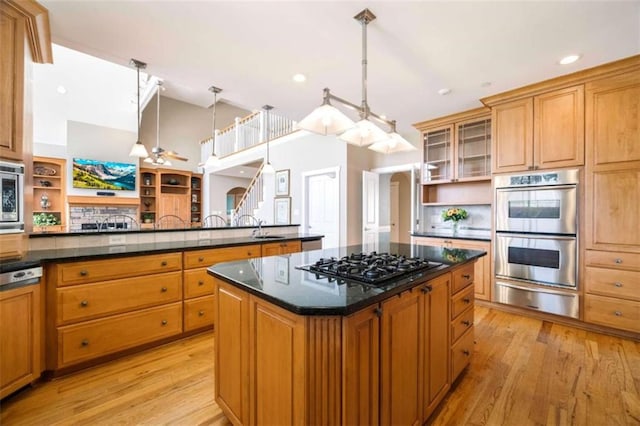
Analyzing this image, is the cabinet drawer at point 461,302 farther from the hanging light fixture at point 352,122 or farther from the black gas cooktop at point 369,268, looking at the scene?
the hanging light fixture at point 352,122

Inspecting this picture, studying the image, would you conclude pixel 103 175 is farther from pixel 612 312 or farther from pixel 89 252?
pixel 612 312

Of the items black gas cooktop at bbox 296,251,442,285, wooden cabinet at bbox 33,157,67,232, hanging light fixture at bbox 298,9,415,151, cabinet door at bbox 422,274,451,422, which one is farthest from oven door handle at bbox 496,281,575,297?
wooden cabinet at bbox 33,157,67,232

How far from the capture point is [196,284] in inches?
105

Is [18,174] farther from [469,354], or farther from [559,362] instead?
[559,362]

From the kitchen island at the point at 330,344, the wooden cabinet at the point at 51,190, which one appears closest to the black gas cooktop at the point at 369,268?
the kitchen island at the point at 330,344

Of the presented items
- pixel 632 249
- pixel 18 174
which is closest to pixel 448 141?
pixel 632 249

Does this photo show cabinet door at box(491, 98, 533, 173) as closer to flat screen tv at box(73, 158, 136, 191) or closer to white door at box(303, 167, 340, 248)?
white door at box(303, 167, 340, 248)

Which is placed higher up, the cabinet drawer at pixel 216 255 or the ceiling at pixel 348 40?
the ceiling at pixel 348 40

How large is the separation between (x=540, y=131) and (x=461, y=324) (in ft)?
8.35

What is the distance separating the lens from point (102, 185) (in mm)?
6586

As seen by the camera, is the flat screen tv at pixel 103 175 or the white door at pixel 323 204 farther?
the flat screen tv at pixel 103 175

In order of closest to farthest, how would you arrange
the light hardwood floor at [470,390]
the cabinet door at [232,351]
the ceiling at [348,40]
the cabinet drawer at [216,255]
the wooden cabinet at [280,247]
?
1. the cabinet door at [232,351]
2. the light hardwood floor at [470,390]
3. the ceiling at [348,40]
4. the cabinet drawer at [216,255]
5. the wooden cabinet at [280,247]

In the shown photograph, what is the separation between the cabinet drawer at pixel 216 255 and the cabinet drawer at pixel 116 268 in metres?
0.10

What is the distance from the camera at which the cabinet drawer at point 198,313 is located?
2.62 m
